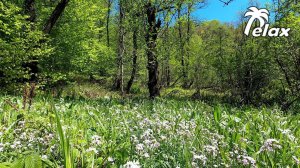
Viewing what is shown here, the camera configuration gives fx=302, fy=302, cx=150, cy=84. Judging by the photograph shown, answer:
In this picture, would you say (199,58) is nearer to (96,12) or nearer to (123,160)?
(96,12)

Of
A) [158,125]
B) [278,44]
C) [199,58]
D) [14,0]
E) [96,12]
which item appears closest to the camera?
[158,125]

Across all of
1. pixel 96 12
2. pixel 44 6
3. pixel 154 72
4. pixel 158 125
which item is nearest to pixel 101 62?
pixel 96 12

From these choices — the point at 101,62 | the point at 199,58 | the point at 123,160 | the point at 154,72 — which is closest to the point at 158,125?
the point at 123,160

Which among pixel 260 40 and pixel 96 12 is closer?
pixel 260 40

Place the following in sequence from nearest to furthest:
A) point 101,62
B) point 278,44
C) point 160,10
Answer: point 278,44
point 160,10
point 101,62

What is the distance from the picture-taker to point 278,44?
14.0 metres

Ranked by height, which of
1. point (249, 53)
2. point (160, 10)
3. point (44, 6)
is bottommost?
point (249, 53)

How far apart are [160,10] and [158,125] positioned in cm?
1438

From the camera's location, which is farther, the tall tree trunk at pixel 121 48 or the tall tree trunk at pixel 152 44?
the tall tree trunk at pixel 121 48

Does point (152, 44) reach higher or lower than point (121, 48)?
lower

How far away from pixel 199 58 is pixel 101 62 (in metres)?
14.1

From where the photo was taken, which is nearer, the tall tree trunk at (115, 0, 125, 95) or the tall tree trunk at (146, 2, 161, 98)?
the tall tree trunk at (146, 2, 161, 98)

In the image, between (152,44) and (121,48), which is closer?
(152,44)

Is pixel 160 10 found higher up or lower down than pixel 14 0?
lower down
